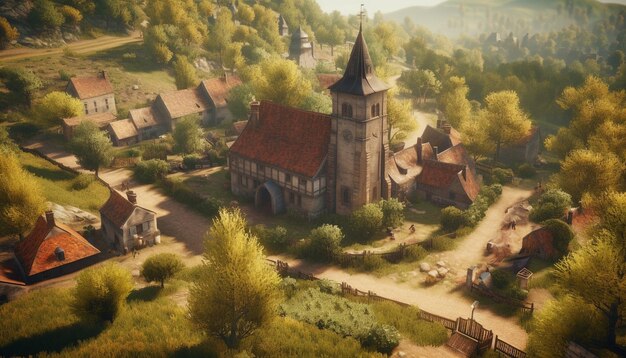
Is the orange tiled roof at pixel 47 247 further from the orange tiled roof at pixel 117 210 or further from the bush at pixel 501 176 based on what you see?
the bush at pixel 501 176

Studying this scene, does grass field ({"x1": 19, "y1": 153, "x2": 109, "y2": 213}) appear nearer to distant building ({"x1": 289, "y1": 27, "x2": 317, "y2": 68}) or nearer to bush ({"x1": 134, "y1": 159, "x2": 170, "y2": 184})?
bush ({"x1": 134, "y1": 159, "x2": 170, "y2": 184})

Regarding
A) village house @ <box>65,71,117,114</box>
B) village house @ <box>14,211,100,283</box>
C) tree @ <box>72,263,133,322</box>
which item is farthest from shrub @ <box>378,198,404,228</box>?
village house @ <box>65,71,117,114</box>

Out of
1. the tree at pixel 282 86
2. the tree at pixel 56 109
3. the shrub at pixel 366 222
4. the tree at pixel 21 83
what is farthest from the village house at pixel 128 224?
the tree at pixel 21 83

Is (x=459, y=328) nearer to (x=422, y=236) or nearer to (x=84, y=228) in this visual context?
(x=422, y=236)

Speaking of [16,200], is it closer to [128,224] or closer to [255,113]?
[128,224]

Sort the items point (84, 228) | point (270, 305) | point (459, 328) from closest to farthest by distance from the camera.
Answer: point (270, 305)
point (459, 328)
point (84, 228)

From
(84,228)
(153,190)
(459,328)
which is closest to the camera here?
(459,328)

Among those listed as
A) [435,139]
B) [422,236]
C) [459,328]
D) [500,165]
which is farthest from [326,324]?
[500,165]

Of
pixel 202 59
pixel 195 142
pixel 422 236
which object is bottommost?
pixel 422 236
